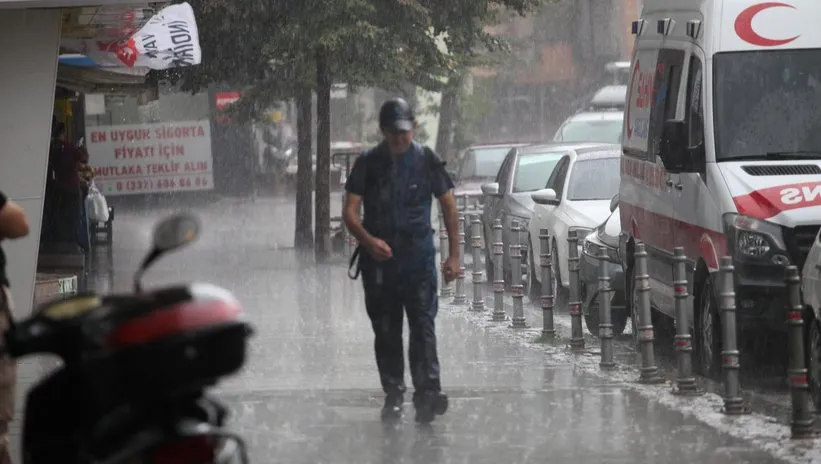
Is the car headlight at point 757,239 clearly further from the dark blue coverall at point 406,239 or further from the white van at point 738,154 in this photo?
the dark blue coverall at point 406,239

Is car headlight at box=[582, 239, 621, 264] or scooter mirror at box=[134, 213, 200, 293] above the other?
scooter mirror at box=[134, 213, 200, 293]

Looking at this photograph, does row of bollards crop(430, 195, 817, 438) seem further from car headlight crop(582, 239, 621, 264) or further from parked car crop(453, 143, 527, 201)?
parked car crop(453, 143, 527, 201)

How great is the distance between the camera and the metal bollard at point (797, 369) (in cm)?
906

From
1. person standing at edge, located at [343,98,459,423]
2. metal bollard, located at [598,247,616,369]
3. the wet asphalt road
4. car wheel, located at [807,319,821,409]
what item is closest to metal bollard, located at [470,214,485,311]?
the wet asphalt road

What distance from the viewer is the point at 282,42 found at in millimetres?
25094

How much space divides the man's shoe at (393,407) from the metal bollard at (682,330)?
2086 millimetres

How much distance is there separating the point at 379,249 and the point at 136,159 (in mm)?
21544

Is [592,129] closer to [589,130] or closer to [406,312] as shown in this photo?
[589,130]

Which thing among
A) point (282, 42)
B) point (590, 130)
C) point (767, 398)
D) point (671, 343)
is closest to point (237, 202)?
point (590, 130)

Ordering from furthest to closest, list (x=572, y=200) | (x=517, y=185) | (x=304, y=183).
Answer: (x=304, y=183)
(x=517, y=185)
(x=572, y=200)

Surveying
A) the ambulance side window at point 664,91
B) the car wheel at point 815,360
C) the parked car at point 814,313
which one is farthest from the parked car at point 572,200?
the car wheel at point 815,360

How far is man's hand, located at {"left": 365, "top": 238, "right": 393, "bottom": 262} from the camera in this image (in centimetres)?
946

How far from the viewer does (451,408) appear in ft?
33.6

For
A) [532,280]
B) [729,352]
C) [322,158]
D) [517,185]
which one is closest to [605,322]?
[729,352]
